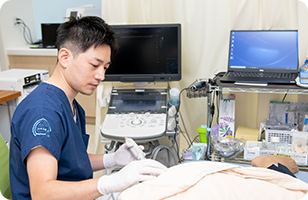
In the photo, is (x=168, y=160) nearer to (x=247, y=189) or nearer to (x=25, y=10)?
(x=247, y=189)

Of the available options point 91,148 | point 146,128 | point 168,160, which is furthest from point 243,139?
point 91,148

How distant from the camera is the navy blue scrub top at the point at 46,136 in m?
0.83

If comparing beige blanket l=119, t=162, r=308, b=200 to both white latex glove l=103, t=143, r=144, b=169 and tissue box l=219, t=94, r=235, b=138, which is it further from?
tissue box l=219, t=94, r=235, b=138

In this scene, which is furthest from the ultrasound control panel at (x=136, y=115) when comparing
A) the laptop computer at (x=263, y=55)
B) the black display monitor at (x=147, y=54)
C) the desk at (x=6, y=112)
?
the desk at (x=6, y=112)

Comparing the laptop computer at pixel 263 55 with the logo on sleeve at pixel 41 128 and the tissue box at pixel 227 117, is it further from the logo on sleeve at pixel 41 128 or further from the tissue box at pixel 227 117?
the logo on sleeve at pixel 41 128

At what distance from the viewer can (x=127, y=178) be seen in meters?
0.87

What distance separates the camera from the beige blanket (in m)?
0.76

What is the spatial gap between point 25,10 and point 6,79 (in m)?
1.57

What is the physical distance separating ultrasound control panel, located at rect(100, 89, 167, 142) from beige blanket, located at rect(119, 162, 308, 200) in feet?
2.37

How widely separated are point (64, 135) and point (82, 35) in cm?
37

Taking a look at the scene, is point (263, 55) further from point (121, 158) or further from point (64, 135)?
point (64, 135)

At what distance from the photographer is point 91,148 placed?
2602 mm

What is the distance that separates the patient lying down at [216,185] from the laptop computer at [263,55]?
742 millimetres

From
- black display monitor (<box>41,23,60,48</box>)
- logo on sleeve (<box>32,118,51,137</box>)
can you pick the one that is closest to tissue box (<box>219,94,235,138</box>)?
logo on sleeve (<box>32,118,51,137</box>)
